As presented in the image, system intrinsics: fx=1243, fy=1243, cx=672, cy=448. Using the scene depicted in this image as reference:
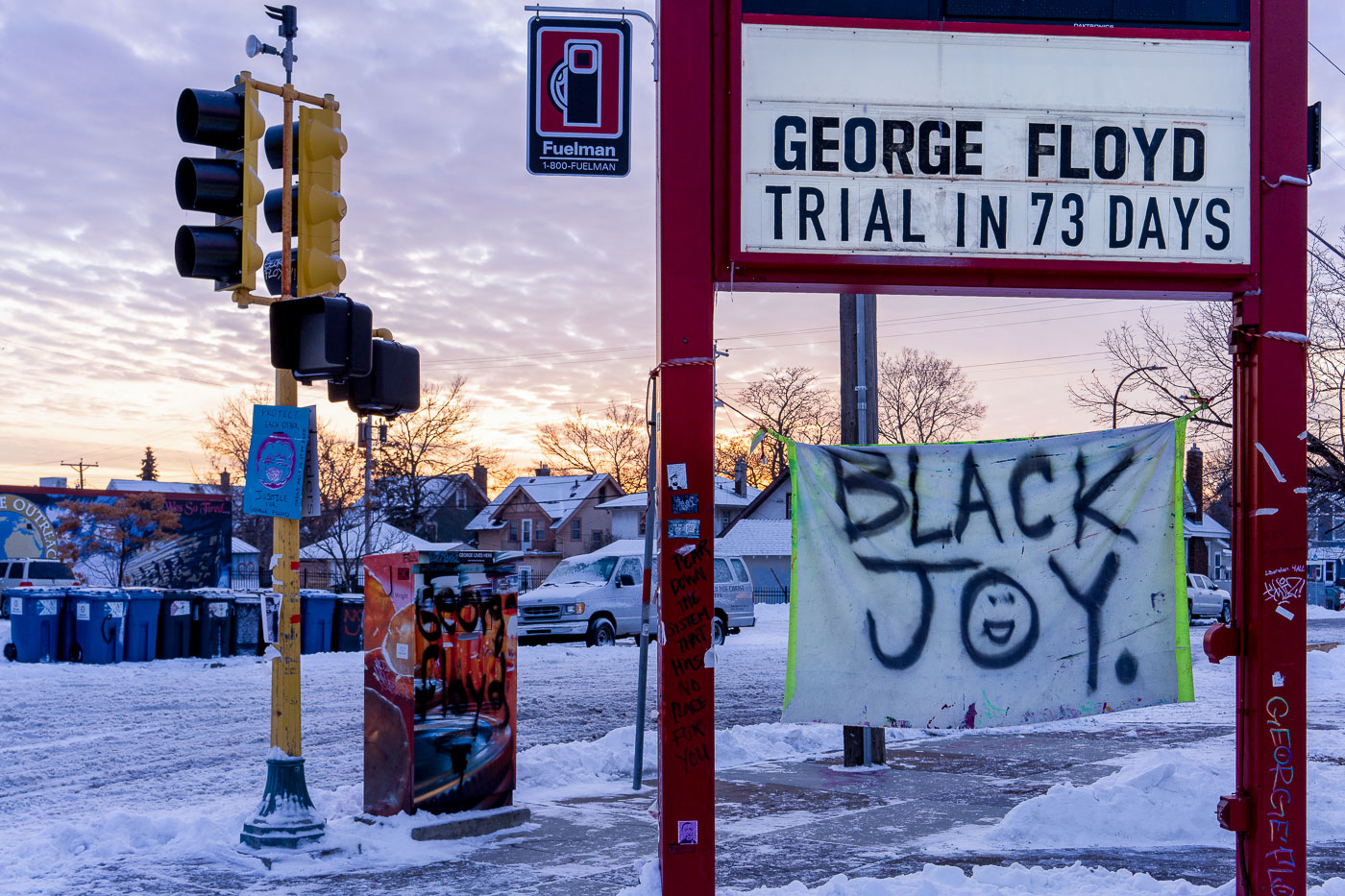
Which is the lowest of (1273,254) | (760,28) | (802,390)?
(1273,254)

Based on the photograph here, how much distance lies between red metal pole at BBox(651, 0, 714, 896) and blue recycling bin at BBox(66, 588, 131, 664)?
17.9m

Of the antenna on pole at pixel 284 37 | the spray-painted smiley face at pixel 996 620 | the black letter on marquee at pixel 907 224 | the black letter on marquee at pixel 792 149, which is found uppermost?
the antenna on pole at pixel 284 37

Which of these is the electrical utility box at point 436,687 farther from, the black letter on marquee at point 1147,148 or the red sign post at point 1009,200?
the black letter on marquee at point 1147,148

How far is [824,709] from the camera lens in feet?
18.5

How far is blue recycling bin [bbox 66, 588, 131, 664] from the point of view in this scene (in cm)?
2041

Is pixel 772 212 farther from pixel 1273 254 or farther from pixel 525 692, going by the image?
pixel 525 692

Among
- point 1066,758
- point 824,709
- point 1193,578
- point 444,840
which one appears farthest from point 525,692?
point 1193,578

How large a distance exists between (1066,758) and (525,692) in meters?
8.33

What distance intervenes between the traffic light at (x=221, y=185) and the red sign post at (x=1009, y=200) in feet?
10.8

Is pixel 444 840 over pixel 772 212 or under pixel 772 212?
under

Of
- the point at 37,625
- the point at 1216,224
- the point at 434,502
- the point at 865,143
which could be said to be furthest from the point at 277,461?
the point at 434,502

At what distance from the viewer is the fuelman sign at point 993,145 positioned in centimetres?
527

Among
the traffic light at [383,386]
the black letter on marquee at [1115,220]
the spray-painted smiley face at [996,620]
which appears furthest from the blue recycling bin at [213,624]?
the black letter on marquee at [1115,220]

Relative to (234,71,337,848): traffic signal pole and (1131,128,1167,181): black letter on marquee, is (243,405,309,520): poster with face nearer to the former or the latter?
(234,71,337,848): traffic signal pole
